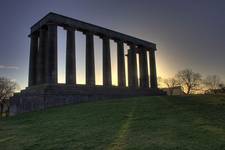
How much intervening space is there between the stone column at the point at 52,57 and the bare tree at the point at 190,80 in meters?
80.8

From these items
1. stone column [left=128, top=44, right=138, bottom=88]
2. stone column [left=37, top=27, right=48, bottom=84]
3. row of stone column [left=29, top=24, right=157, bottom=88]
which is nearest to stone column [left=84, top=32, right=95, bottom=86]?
row of stone column [left=29, top=24, right=157, bottom=88]

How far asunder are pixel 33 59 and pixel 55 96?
66.7 feet

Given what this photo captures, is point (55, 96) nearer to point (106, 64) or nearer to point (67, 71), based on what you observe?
point (67, 71)

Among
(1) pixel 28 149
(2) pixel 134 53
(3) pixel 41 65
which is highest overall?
(2) pixel 134 53

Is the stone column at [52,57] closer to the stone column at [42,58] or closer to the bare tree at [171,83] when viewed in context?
the stone column at [42,58]

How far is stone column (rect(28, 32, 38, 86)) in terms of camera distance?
55.5 metres

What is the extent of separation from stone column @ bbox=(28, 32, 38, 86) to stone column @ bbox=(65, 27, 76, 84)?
12.2 metres

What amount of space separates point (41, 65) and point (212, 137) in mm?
45817

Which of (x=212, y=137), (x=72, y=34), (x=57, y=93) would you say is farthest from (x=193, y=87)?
(x=212, y=137)

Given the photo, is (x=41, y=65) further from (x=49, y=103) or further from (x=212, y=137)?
(x=212, y=137)

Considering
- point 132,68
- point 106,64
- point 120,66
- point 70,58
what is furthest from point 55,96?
point 132,68

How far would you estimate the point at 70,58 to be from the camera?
4825 cm

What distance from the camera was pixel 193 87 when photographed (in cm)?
11188

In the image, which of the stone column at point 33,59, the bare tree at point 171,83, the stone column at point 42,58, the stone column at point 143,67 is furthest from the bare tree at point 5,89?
the bare tree at point 171,83
